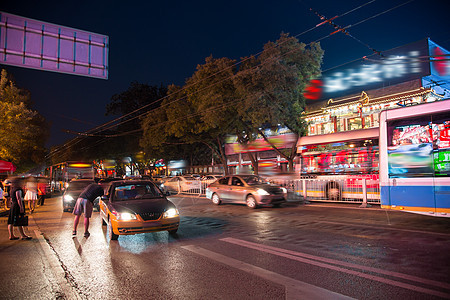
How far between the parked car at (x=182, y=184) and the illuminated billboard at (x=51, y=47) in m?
11.7

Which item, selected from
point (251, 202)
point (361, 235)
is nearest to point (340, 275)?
point (361, 235)

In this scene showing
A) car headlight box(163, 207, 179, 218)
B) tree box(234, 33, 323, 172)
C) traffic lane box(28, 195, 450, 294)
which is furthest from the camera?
tree box(234, 33, 323, 172)

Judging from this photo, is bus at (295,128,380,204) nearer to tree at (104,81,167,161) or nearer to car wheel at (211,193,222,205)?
car wheel at (211,193,222,205)

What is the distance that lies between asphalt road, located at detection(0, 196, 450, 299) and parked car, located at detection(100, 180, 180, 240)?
0.40 metres

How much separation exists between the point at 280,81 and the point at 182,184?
35.0 feet

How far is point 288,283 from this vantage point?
15.2 feet

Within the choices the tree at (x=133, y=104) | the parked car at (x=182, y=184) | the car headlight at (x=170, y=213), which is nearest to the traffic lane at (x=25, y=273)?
the car headlight at (x=170, y=213)

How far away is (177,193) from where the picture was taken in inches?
986

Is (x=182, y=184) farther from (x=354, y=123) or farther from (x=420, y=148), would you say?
(x=420, y=148)

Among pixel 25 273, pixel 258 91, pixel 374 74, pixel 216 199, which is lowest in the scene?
pixel 25 273

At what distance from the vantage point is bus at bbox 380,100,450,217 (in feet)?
29.2

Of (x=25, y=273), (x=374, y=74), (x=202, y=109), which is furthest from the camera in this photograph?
(x=374, y=74)

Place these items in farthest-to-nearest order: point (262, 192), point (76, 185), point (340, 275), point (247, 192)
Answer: point (76, 185), point (247, 192), point (262, 192), point (340, 275)

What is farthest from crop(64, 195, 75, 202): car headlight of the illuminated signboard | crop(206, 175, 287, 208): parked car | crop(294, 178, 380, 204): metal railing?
the illuminated signboard
